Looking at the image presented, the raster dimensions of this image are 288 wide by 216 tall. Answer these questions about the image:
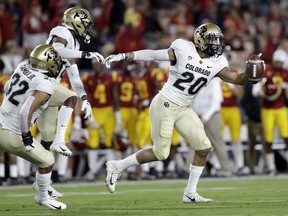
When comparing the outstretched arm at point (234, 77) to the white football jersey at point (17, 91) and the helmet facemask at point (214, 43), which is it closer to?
the helmet facemask at point (214, 43)

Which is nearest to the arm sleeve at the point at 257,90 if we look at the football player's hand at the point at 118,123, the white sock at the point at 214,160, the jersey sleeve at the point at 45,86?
the white sock at the point at 214,160

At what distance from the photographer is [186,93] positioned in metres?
10.9

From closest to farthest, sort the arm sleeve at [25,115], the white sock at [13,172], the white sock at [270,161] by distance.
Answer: the arm sleeve at [25,115] → the white sock at [13,172] → the white sock at [270,161]

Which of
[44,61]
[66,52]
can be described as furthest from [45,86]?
[66,52]

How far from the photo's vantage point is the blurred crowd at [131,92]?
15828 mm

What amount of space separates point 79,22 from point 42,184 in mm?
2084

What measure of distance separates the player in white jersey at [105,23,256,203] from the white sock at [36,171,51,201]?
974mm

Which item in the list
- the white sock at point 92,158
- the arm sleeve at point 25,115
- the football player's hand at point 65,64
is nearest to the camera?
the arm sleeve at point 25,115

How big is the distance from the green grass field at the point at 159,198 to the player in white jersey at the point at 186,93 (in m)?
0.43

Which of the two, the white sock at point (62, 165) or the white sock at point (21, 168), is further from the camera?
the white sock at point (62, 165)

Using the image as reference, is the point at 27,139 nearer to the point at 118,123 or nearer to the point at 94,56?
the point at 94,56

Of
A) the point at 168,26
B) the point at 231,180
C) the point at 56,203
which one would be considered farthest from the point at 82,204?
the point at 168,26

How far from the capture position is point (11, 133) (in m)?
9.96

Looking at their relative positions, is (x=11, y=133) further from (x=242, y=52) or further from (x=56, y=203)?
(x=242, y=52)
